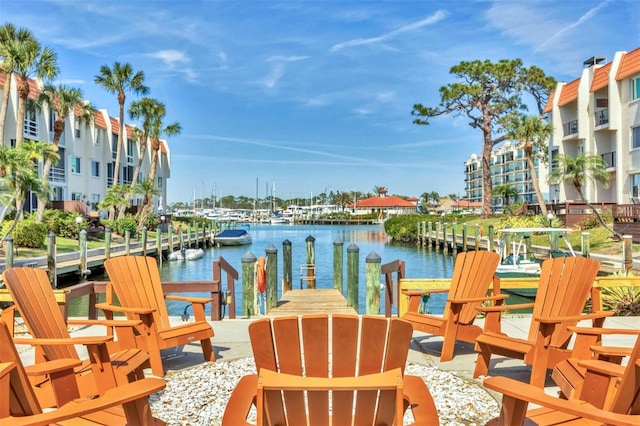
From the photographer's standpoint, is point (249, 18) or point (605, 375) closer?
point (605, 375)

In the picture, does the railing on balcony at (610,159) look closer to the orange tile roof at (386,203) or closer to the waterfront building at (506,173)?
the waterfront building at (506,173)

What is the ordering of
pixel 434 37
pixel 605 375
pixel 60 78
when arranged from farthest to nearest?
pixel 60 78 → pixel 434 37 → pixel 605 375

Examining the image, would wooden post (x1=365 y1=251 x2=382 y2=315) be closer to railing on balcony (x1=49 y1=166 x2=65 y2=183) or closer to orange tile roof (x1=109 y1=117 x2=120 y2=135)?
railing on balcony (x1=49 y1=166 x2=65 y2=183)

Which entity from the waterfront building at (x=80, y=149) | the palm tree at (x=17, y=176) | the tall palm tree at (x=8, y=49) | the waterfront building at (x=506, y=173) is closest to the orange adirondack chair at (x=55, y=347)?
the palm tree at (x=17, y=176)

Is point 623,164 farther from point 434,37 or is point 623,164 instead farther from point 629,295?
point 629,295

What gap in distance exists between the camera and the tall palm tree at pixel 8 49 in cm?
2697

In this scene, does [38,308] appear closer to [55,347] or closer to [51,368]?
[55,347]

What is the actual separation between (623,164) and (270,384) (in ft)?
114

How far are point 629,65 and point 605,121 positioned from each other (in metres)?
4.28

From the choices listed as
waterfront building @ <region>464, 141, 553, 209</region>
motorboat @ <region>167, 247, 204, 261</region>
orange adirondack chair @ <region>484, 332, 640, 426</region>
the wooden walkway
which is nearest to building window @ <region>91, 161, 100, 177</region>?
motorboat @ <region>167, 247, 204, 261</region>

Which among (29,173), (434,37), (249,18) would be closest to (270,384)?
(249,18)

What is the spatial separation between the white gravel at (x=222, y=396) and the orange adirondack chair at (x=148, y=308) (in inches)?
12.5

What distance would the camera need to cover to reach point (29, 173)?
2230cm

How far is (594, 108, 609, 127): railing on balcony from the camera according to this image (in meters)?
33.9
